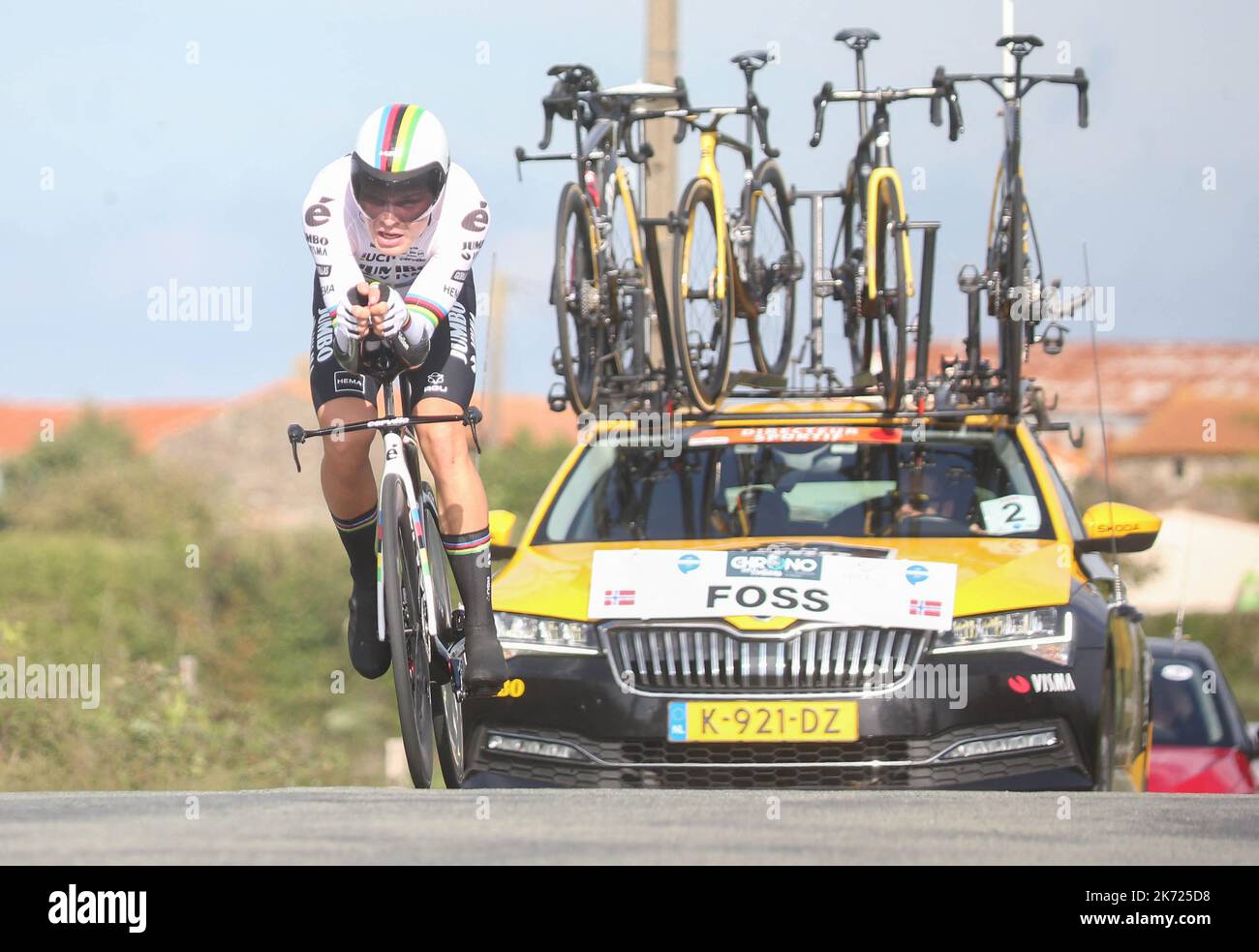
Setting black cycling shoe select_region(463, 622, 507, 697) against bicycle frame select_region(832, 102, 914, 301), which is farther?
bicycle frame select_region(832, 102, 914, 301)

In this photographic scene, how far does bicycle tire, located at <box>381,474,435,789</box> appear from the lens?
7.05 m

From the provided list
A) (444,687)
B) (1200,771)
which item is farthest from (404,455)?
(1200,771)

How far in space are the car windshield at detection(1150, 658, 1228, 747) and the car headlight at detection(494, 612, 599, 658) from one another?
16.3 feet

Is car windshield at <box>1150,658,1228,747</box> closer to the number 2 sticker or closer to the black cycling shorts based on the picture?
the number 2 sticker

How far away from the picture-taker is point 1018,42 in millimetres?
10164

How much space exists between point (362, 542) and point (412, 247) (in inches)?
39.3

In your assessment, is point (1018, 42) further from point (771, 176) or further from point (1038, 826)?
point (1038, 826)

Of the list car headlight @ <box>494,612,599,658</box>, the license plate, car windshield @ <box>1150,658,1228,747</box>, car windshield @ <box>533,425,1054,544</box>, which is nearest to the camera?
the license plate

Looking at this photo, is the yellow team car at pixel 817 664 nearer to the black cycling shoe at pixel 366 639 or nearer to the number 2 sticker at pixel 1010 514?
the number 2 sticker at pixel 1010 514
